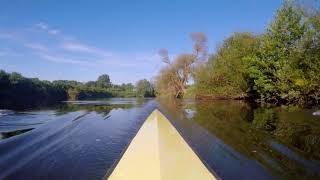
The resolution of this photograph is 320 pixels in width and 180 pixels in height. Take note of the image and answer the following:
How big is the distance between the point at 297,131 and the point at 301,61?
18871 millimetres

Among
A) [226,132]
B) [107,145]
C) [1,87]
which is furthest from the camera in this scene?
[1,87]

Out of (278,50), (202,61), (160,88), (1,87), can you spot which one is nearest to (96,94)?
(160,88)

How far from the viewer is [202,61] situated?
226ft

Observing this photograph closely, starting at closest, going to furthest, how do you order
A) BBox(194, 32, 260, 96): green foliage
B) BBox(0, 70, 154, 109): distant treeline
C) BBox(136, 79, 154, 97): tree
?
BBox(194, 32, 260, 96): green foliage
BBox(0, 70, 154, 109): distant treeline
BBox(136, 79, 154, 97): tree

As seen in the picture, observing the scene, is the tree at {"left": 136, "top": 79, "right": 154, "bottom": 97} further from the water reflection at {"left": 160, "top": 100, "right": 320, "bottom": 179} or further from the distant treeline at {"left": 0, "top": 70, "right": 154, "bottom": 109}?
the water reflection at {"left": 160, "top": 100, "right": 320, "bottom": 179}

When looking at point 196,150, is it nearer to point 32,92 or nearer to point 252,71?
point 252,71

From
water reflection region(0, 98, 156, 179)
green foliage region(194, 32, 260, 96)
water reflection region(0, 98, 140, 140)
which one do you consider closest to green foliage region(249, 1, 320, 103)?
green foliage region(194, 32, 260, 96)

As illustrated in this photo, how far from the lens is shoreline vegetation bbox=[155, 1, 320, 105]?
30.7 meters

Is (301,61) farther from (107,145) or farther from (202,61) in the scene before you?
(202,61)

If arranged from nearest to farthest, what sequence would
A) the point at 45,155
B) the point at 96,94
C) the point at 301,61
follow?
the point at 45,155
the point at 301,61
the point at 96,94

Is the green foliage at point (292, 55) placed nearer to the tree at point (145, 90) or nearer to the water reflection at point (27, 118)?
the water reflection at point (27, 118)

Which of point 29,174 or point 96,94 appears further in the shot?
point 96,94

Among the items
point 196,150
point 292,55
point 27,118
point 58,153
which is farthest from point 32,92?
point 196,150

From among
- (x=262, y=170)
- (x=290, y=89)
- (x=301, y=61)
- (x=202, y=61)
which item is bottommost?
(x=262, y=170)
